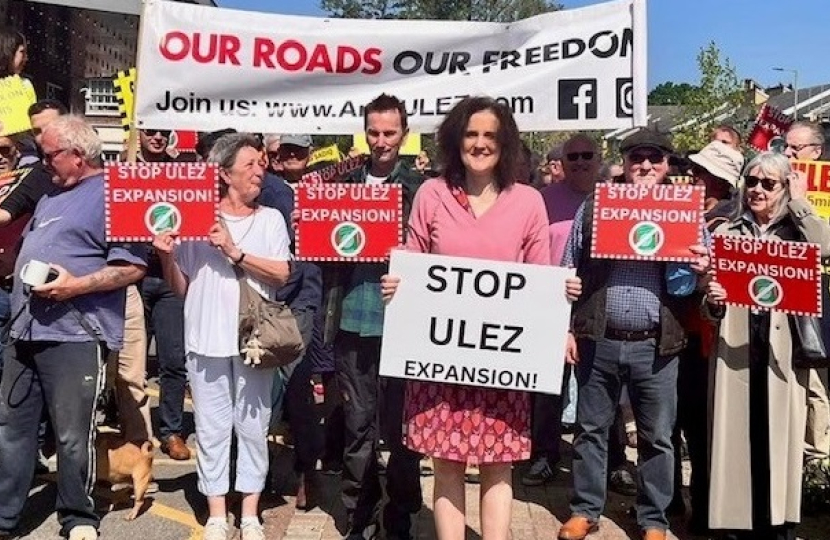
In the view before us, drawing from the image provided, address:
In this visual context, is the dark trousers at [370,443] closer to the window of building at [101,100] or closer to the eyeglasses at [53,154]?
the eyeglasses at [53,154]

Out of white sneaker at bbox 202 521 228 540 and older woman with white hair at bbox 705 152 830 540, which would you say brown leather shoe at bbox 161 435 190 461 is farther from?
older woman with white hair at bbox 705 152 830 540

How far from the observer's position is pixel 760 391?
15.4 ft

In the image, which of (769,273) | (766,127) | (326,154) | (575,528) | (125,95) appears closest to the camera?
(769,273)

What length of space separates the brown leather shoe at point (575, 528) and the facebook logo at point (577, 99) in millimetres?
2245

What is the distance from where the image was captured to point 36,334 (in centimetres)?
475

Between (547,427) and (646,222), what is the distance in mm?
2065

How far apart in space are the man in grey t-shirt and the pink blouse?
1.60 m

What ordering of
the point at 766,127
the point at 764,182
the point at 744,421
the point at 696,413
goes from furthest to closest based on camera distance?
the point at 766,127 < the point at 696,413 < the point at 744,421 < the point at 764,182

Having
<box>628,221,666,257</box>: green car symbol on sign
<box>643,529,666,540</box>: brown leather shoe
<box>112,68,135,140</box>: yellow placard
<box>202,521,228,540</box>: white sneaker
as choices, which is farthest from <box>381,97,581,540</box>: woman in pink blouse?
<box>112,68,135,140</box>: yellow placard

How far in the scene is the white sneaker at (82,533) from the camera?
15.9 feet

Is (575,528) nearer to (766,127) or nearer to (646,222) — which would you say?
(646,222)

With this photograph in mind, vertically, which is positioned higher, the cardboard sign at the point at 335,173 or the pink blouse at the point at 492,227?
the cardboard sign at the point at 335,173

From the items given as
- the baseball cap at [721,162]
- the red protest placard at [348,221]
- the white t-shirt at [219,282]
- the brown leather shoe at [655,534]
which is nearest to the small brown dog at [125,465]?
the white t-shirt at [219,282]

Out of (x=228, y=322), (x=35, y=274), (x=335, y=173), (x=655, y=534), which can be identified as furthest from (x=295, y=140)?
(x=655, y=534)
